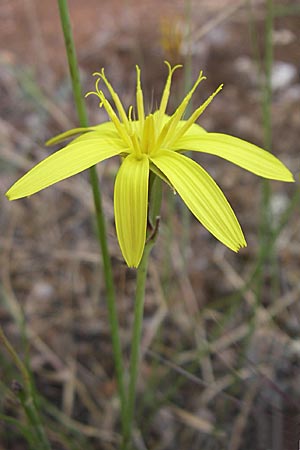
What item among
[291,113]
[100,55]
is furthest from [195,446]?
[100,55]

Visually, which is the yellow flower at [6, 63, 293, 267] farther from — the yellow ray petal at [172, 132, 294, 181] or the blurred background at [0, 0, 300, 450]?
the blurred background at [0, 0, 300, 450]

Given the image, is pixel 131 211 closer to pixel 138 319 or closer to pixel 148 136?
pixel 148 136

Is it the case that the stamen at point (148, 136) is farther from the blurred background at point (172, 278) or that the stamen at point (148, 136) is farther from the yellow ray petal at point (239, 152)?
the blurred background at point (172, 278)


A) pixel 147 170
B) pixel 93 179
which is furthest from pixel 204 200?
pixel 93 179

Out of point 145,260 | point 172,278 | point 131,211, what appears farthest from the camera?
point 172,278

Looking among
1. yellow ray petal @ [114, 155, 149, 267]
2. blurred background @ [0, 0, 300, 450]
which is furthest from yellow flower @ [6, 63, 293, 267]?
blurred background @ [0, 0, 300, 450]
